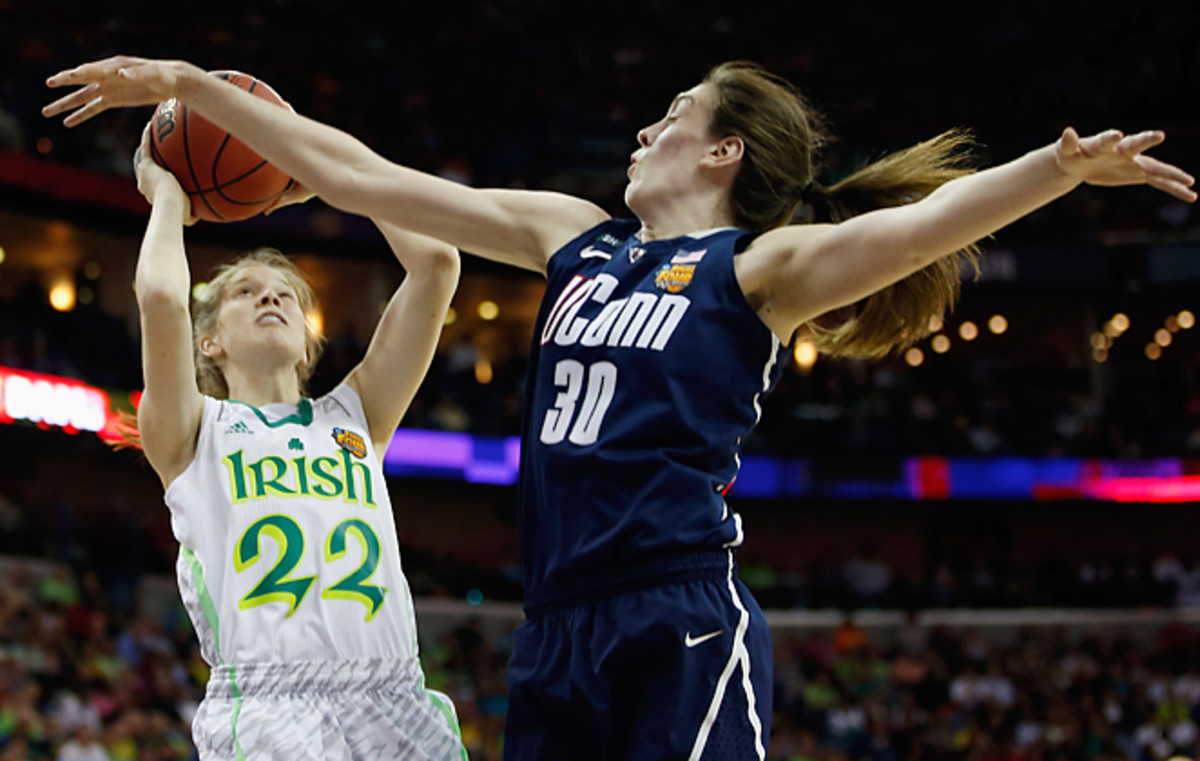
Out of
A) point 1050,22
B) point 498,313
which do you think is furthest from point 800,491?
point 1050,22

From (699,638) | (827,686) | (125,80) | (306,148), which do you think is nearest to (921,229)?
(699,638)

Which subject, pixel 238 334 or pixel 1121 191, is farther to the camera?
pixel 1121 191

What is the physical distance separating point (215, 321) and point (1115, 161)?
2420 millimetres

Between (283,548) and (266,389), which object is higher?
(266,389)

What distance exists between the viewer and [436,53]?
62.1 ft

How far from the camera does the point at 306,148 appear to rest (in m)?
2.36

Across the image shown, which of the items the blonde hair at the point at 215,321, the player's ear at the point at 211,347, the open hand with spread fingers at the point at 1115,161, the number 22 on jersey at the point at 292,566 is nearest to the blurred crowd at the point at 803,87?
the blonde hair at the point at 215,321

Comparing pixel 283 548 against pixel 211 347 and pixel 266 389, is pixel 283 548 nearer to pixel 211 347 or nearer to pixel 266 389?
pixel 266 389

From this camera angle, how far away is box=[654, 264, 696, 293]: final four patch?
2.36 meters

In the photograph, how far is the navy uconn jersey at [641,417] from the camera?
2.24 meters

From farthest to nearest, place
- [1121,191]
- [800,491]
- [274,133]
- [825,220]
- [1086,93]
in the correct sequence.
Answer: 1. [1086,93]
2. [1121,191]
3. [800,491]
4. [825,220]
5. [274,133]

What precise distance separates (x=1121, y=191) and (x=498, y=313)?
Answer: 9444 mm

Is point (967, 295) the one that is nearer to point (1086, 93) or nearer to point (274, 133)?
point (1086, 93)

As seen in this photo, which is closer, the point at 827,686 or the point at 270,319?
the point at 270,319
